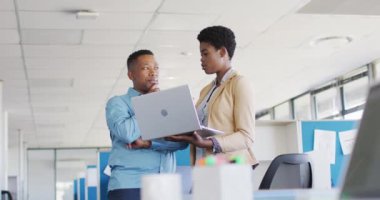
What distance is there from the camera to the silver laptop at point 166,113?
2.26 metres

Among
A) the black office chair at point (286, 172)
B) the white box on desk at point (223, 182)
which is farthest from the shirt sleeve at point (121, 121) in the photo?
the white box on desk at point (223, 182)

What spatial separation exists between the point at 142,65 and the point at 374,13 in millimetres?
3620

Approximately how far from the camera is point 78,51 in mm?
6707

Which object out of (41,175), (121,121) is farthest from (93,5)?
(41,175)

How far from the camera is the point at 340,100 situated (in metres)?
9.05

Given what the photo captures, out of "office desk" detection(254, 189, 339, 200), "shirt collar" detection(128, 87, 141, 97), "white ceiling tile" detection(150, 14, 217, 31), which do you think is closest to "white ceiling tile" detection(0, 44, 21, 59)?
"white ceiling tile" detection(150, 14, 217, 31)

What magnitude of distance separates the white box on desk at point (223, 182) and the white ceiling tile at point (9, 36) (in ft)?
17.1

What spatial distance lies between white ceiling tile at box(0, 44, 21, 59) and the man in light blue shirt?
4.11 meters

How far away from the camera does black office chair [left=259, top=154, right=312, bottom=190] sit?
2441 mm

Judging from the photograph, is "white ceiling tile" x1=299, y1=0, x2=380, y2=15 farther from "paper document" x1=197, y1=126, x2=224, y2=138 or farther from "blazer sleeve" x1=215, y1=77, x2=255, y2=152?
"paper document" x1=197, y1=126, x2=224, y2=138

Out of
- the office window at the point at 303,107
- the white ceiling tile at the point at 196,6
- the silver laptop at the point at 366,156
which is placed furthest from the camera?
the office window at the point at 303,107

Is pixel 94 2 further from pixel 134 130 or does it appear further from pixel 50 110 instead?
pixel 50 110

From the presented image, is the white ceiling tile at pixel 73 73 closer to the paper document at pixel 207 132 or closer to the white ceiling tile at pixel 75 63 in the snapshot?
the white ceiling tile at pixel 75 63

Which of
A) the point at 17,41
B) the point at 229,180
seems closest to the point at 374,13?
the point at 17,41
